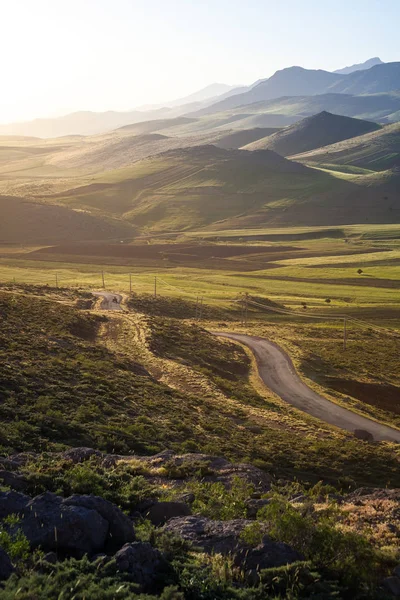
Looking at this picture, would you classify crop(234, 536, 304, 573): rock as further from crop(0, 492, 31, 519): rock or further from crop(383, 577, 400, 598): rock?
crop(0, 492, 31, 519): rock

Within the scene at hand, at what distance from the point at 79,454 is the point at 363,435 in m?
22.8

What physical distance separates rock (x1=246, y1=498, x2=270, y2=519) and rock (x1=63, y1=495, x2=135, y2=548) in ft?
14.8

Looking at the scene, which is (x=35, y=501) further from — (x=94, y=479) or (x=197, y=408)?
(x=197, y=408)

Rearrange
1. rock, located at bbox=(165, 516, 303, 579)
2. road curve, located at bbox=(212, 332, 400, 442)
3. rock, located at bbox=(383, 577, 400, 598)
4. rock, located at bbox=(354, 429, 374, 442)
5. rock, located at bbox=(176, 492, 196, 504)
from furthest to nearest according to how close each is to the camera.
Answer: road curve, located at bbox=(212, 332, 400, 442) < rock, located at bbox=(354, 429, 374, 442) < rock, located at bbox=(176, 492, 196, 504) < rock, located at bbox=(165, 516, 303, 579) < rock, located at bbox=(383, 577, 400, 598)

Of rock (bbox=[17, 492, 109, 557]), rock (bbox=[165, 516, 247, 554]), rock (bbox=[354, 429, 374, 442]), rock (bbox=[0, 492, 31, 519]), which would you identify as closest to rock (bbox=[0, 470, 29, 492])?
rock (bbox=[0, 492, 31, 519])

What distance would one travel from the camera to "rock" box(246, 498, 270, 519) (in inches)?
658

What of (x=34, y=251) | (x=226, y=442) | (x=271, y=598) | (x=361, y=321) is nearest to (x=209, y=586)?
(x=271, y=598)

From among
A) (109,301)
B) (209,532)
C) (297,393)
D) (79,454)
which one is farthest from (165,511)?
(109,301)

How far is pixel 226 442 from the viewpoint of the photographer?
2855cm

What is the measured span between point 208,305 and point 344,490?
195 feet

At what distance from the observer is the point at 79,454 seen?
65.3 feet

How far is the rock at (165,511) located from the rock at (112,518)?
2.01m

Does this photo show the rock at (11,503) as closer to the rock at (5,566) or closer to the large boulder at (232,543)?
the rock at (5,566)

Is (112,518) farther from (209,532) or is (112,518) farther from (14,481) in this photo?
(14,481)
